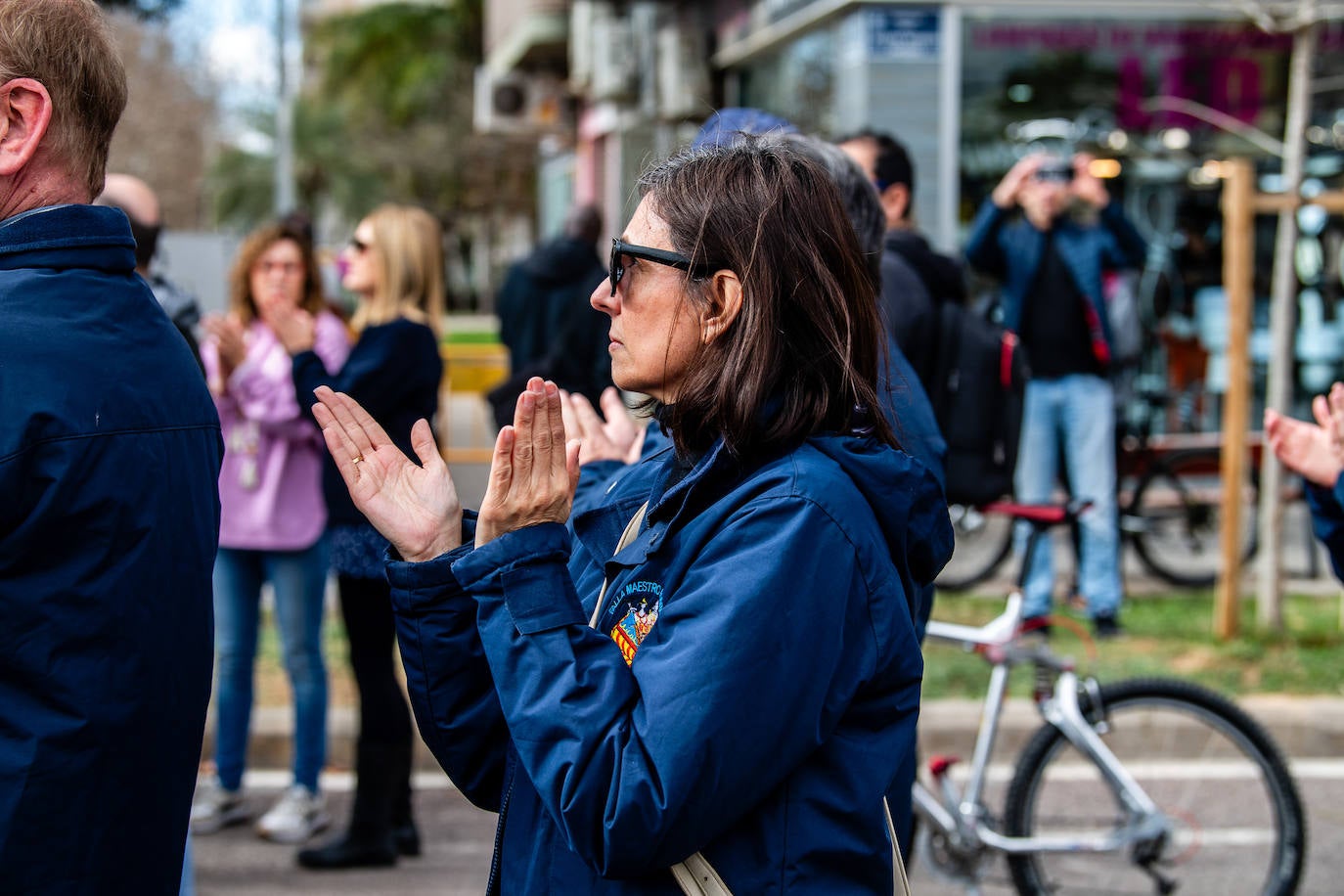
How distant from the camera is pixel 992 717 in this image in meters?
4.32

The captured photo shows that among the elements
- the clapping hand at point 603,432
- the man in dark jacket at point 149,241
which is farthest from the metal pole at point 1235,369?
the clapping hand at point 603,432

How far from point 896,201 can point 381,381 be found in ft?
5.17

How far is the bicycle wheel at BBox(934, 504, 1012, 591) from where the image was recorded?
8.49 m

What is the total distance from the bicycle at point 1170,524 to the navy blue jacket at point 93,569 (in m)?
6.88

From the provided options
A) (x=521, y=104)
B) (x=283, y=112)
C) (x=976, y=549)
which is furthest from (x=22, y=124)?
(x=283, y=112)

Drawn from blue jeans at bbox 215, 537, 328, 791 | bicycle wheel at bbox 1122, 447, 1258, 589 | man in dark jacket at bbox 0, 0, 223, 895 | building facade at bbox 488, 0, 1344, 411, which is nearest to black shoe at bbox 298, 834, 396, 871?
blue jeans at bbox 215, 537, 328, 791

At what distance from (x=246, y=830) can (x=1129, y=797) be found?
2853 mm

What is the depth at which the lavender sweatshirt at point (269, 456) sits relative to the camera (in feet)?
16.6

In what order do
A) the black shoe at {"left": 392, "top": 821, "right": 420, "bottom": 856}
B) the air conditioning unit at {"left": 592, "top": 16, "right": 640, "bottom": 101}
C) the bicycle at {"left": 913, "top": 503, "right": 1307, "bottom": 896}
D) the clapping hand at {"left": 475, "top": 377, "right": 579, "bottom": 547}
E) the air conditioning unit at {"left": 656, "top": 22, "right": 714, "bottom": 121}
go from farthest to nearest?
the air conditioning unit at {"left": 592, "top": 16, "right": 640, "bottom": 101} → the air conditioning unit at {"left": 656, "top": 22, "right": 714, "bottom": 121} → the black shoe at {"left": 392, "top": 821, "right": 420, "bottom": 856} → the bicycle at {"left": 913, "top": 503, "right": 1307, "bottom": 896} → the clapping hand at {"left": 475, "top": 377, "right": 579, "bottom": 547}

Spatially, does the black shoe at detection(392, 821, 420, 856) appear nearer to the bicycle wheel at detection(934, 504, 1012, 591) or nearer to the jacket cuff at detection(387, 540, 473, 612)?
the jacket cuff at detection(387, 540, 473, 612)

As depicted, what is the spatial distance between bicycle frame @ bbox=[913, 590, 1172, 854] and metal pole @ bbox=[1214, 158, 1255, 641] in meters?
3.12

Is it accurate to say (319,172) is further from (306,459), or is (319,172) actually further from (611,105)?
(306,459)

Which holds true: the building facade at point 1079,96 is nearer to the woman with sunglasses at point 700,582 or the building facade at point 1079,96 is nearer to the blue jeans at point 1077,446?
the blue jeans at point 1077,446

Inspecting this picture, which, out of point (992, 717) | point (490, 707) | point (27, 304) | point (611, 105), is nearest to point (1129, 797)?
point (992, 717)
